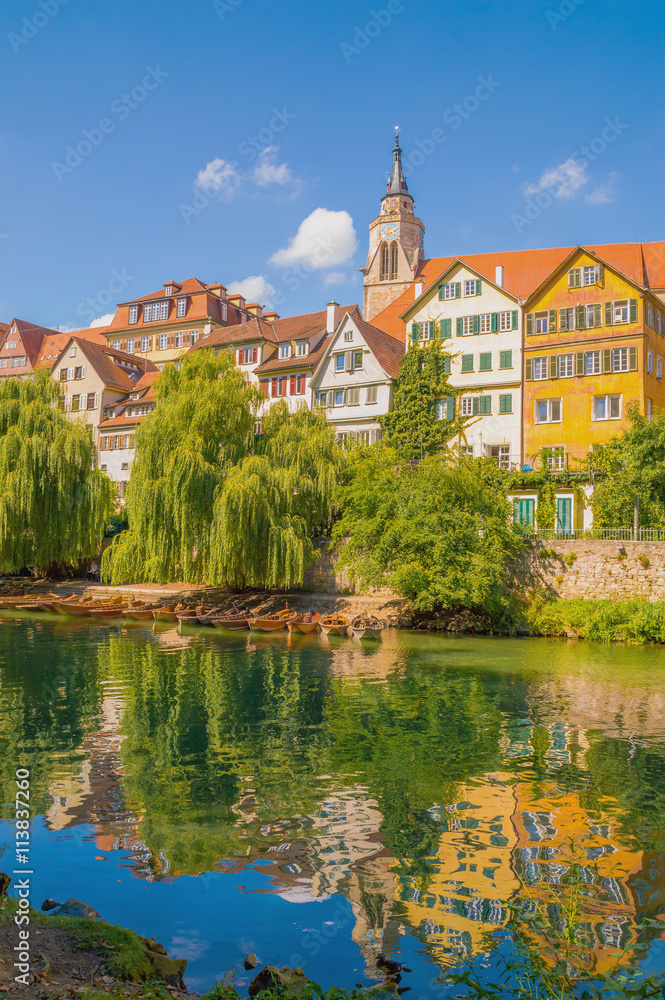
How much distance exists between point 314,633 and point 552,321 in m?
20.9

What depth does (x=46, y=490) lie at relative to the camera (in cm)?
3659

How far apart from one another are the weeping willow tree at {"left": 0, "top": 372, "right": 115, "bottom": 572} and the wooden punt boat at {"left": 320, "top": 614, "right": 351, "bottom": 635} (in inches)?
572

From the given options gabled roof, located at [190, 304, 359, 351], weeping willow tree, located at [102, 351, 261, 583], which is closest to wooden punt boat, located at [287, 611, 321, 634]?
weeping willow tree, located at [102, 351, 261, 583]

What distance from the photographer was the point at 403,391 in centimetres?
4225

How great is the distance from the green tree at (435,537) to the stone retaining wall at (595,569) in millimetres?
1266

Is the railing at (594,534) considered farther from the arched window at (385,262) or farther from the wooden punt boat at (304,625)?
the arched window at (385,262)

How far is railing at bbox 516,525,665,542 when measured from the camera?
30.5m

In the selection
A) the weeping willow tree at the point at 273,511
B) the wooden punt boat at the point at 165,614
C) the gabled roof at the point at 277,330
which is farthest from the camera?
the gabled roof at the point at 277,330

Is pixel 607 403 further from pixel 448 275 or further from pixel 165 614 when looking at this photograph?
pixel 165 614

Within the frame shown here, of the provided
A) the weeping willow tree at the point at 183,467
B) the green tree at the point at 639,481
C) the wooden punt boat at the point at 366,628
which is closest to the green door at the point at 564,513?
the green tree at the point at 639,481

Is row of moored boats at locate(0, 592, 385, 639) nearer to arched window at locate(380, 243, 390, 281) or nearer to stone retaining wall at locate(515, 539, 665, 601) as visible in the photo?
stone retaining wall at locate(515, 539, 665, 601)

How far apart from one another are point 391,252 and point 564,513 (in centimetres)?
3739

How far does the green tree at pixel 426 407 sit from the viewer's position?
136 feet

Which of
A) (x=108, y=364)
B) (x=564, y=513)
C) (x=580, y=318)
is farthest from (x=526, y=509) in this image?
(x=108, y=364)
